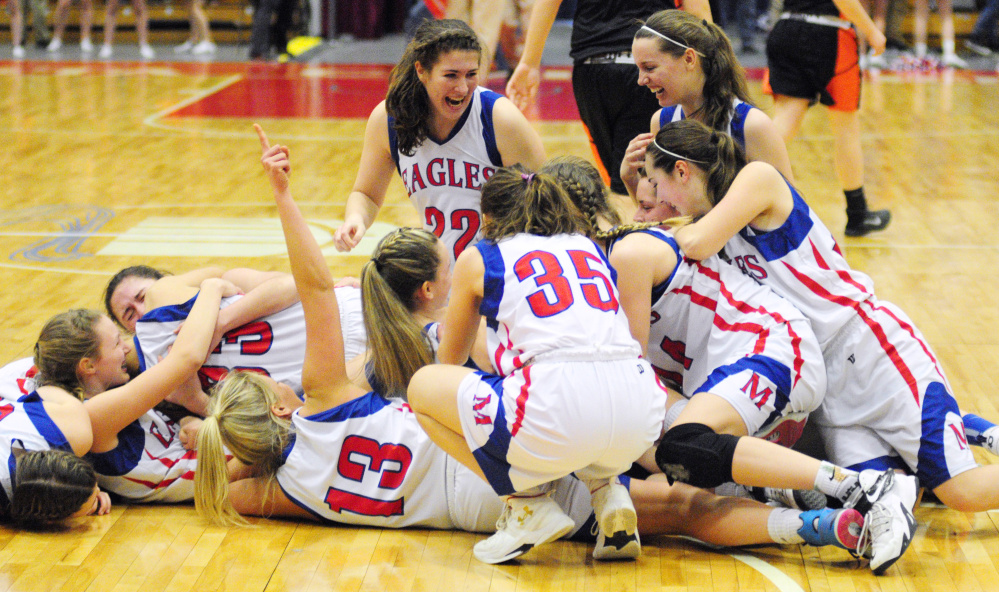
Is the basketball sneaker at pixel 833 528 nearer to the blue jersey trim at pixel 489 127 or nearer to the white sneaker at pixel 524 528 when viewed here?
the white sneaker at pixel 524 528

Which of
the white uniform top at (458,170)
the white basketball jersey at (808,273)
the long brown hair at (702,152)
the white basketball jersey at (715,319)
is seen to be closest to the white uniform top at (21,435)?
the white uniform top at (458,170)

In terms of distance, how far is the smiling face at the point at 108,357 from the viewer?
9.60ft

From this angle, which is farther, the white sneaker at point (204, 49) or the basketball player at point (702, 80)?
the white sneaker at point (204, 49)

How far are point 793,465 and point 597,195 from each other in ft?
2.83

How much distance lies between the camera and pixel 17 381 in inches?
121

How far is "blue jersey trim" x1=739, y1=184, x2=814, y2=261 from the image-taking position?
9.41 feet

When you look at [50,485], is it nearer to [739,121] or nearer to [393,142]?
[393,142]

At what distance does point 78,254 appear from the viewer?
16.8 feet

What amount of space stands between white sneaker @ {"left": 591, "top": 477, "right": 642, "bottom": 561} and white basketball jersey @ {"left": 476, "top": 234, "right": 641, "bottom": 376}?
14.0 inches

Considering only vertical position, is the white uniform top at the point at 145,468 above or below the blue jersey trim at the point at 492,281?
below

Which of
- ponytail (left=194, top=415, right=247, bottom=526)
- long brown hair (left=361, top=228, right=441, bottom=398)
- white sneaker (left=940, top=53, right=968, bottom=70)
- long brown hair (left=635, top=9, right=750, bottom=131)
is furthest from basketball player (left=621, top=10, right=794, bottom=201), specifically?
white sneaker (left=940, top=53, right=968, bottom=70)

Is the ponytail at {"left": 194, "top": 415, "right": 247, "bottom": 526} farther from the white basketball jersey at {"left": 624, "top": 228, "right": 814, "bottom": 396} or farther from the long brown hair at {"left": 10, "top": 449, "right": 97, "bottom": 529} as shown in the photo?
the white basketball jersey at {"left": 624, "top": 228, "right": 814, "bottom": 396}

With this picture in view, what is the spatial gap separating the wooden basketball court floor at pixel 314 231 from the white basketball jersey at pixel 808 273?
1.87ft

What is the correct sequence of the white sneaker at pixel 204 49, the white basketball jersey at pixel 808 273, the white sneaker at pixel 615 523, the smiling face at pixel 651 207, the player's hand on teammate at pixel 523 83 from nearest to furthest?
the white sneaker at pixel 615 523 < the white basketball jersey at pixel 808 273 < the smiling face at pixel 651 207 < the player's hand on teammate at pixel 523 83 < the white sneaker at pixel 204 49
